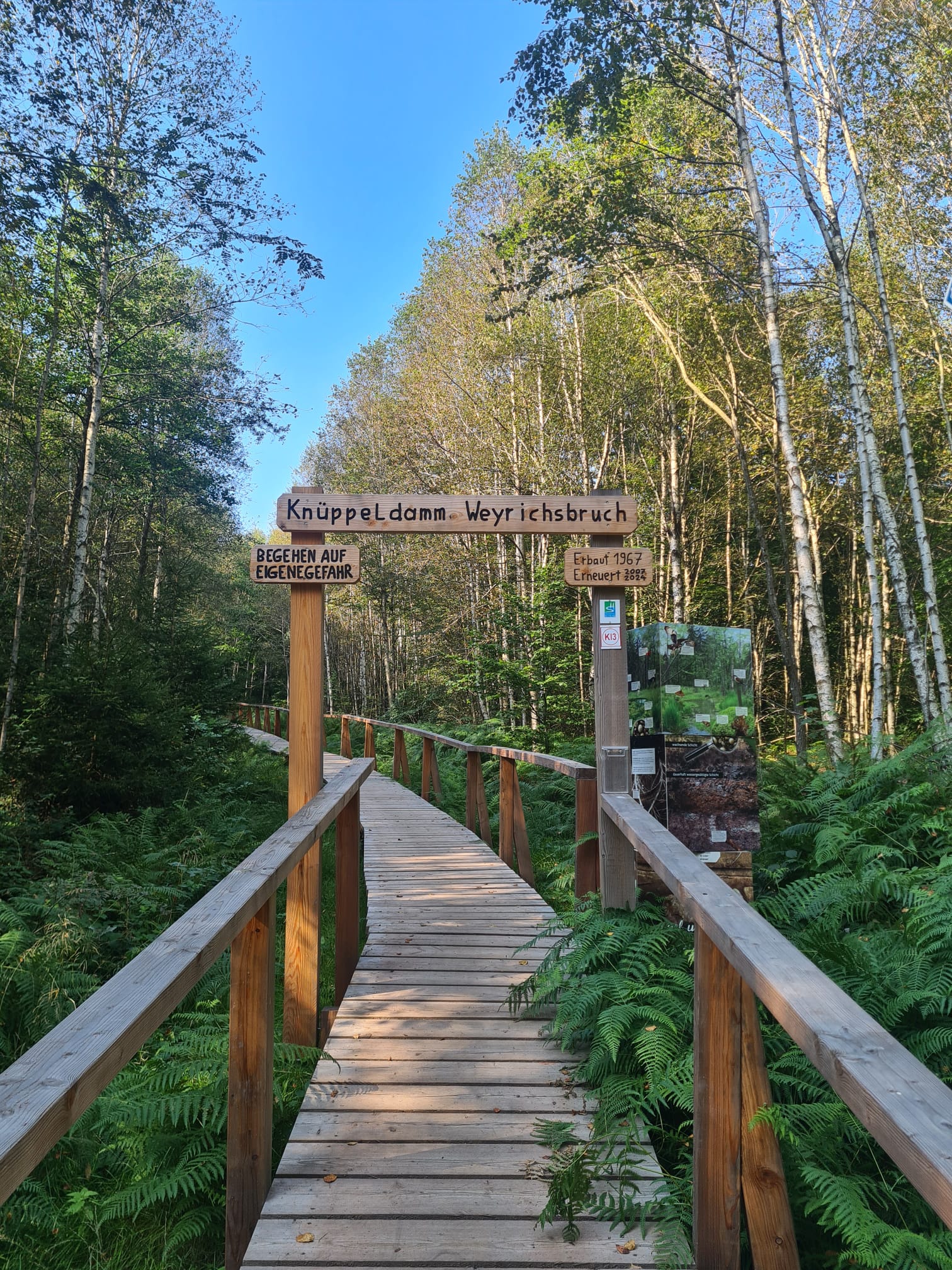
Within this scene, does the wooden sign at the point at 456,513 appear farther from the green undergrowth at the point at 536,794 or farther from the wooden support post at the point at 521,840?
the green undergrowth at the point at 536,794

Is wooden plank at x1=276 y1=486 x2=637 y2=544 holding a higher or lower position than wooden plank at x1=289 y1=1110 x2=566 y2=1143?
higher

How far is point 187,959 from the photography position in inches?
69.3

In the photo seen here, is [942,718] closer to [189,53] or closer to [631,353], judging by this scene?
[631,353]

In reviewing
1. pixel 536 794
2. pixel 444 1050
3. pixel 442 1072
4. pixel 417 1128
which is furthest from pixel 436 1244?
pixel 536 794

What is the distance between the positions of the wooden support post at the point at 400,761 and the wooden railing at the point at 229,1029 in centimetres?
890

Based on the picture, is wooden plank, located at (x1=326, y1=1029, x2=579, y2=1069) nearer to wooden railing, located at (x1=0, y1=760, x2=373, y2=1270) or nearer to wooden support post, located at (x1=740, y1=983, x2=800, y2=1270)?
wooden railing, located at (x1=0, y1=760, x2=373, y2=1270)

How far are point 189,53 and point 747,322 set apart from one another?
35.4 ft

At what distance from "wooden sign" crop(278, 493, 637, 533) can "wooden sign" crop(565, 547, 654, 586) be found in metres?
0.14

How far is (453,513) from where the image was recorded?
16.6ft

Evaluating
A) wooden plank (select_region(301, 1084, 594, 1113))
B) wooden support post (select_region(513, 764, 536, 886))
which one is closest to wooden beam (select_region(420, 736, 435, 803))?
wooden support post (select_region(513, 764, 536, 886))

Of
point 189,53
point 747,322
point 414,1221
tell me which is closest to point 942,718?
point 414,1221

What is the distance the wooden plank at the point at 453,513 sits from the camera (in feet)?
16.4

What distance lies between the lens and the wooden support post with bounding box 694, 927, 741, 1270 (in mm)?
1995

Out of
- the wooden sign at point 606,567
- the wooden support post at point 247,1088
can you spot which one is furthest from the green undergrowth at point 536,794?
the wooden support post at point 247,1088
